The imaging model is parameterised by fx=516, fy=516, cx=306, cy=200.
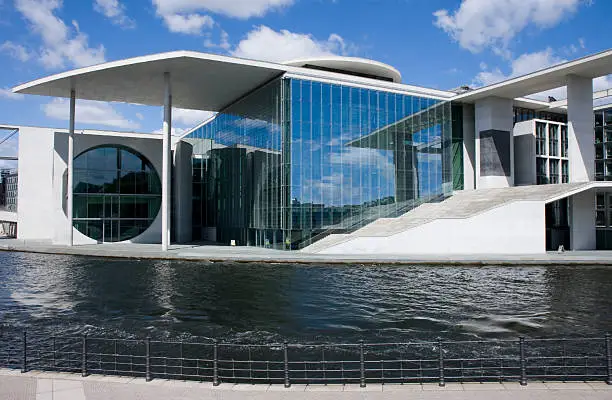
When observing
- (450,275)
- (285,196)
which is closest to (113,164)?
(285,196)

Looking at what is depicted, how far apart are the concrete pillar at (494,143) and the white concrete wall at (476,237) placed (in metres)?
10.5

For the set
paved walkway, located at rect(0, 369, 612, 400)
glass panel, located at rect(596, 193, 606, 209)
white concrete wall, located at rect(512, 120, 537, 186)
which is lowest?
paved walkway, located at rect(0, 369, 612, 400)

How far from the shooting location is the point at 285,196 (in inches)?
1380

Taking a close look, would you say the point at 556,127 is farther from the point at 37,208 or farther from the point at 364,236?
the point at 37,208

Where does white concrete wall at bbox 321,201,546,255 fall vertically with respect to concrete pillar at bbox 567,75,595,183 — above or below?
below

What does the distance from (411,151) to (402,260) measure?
47.5 ft

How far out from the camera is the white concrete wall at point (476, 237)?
103 feet

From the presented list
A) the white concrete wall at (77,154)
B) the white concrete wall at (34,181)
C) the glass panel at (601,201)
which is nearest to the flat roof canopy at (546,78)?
the glass panel at (601,201)

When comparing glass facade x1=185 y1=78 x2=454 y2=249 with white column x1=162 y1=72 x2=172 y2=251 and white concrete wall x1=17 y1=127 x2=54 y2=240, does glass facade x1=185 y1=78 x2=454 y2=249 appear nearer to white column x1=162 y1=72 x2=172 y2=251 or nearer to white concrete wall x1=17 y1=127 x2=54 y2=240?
white column x1=162 y1=72 x2=172 y2=251

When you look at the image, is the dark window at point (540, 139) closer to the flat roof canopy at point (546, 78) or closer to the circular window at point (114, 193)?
the flat roof canopy at point (546, 78)

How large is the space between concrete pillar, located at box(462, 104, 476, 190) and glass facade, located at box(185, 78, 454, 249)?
127 centimetres

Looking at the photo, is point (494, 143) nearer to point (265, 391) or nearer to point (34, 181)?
point (265, 391)

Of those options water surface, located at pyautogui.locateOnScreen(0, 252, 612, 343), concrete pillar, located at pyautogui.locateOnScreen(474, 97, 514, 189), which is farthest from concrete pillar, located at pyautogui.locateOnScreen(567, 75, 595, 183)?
water surface, located at pyautogui.locateOnScreen(0, 252, 612, 343)

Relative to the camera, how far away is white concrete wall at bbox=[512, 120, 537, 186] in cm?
4422
